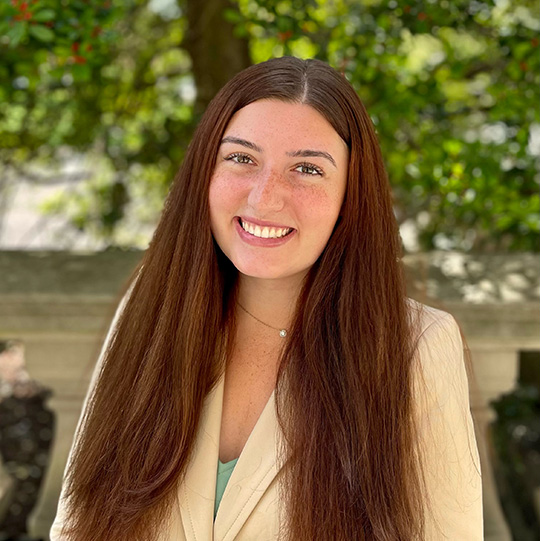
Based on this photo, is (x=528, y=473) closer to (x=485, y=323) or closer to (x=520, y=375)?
(x=520, y=375)

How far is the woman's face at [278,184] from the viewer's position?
5.67ft

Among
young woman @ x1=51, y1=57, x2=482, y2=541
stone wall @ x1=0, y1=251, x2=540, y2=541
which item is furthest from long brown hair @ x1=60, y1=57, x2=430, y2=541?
stone wall @ x1=0, y1=251, x2=540, y2=541

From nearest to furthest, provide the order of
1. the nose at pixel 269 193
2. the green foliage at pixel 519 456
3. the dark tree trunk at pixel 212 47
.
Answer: the nose at pixel 269 193, the green foliage at pixel 519 456, the dark tree trunk at pixel 212 47

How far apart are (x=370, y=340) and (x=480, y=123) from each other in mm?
2466

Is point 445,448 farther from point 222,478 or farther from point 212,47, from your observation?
point 212,47

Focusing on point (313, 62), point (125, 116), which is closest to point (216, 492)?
point (313, 62)

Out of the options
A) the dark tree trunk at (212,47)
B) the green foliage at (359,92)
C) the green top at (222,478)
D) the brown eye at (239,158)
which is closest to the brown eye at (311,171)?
the brown eye at (239,158)

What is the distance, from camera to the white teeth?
68.8 inches

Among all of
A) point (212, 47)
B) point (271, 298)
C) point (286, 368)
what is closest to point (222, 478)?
point (286, 368)

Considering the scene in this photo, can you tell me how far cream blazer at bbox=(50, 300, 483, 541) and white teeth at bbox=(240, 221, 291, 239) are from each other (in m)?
0.42

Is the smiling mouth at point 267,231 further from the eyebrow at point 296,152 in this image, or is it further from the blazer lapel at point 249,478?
the blazer lapel at point 249,478

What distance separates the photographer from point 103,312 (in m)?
2.78

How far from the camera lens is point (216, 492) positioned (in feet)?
6.25

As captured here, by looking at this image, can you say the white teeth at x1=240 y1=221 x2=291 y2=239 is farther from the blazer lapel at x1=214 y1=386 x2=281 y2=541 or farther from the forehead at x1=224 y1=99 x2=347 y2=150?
the blazer lapel at x1=214 y1=386 x2=281 y2=541
